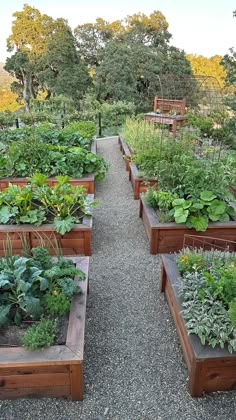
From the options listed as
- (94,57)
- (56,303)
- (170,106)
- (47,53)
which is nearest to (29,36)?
(47,53)

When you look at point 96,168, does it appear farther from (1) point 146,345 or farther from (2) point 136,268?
(1) point 146,345

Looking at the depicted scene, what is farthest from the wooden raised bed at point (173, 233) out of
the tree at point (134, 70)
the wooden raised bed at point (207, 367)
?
the tree at point (134, 70)

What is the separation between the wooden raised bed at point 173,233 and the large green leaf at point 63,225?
812 mm

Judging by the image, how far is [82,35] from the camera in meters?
18.0

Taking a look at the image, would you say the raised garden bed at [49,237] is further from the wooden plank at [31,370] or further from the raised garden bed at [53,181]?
the raised garden bed at [53,181]

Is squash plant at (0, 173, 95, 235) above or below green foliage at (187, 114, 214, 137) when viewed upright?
below

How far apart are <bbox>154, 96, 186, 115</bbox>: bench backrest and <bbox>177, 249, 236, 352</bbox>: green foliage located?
7.49 m

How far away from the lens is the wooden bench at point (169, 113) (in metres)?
8.39

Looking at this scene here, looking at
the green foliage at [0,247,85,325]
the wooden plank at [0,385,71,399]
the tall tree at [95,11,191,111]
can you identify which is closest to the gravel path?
the wooden plank at [0,385,71,399]

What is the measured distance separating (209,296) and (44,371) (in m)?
1.07

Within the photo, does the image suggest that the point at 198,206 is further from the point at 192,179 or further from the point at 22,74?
the point at 22,74

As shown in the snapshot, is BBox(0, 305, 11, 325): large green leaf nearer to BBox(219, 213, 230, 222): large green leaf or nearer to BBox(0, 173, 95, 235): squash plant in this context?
BBox(0, 173, 95, 235): squash plant

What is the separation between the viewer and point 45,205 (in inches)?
128

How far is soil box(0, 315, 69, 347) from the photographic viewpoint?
1.75 metres
